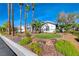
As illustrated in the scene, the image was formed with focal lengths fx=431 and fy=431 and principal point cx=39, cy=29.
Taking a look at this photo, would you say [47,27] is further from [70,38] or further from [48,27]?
[70,38]

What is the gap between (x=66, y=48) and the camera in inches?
437

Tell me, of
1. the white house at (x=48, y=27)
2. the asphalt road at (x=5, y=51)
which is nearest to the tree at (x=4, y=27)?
the asphalt road at (x=5, y=51)

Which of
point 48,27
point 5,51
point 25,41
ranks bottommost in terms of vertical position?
point 5,51

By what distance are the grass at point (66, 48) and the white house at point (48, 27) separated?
364 millimetres

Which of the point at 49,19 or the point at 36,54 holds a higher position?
the point at 49,19

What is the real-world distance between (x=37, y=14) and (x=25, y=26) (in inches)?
17.8

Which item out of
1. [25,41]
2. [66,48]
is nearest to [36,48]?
[25,41]

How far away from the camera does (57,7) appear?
11.1 metres

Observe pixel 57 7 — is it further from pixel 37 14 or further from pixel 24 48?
pixel 24 48

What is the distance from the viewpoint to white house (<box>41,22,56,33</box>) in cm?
1129

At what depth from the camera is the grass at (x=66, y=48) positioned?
11.0 m

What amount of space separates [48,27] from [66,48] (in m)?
0.76

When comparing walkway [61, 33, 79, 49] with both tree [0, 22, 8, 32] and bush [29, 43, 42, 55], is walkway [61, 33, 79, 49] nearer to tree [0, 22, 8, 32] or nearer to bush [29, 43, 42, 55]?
bush [29, 43, 42, 55]

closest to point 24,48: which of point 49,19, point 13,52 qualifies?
point 13,52
